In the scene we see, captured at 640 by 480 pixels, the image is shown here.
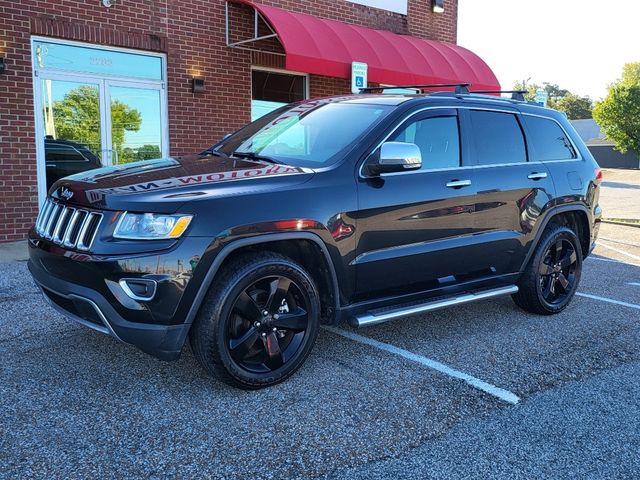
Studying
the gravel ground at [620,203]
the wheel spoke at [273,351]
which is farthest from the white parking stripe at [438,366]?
the gravel ground at [620,203]

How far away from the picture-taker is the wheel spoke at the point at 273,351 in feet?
12.1

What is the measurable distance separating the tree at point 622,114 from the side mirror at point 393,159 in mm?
36634

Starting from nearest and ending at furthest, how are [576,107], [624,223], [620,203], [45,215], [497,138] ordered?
[45,215] → [497,138] → [624,223] → [620,203] → [576,107]

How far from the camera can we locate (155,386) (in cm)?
369

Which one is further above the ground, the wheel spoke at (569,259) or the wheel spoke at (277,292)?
the wheel spoke at (277,292)

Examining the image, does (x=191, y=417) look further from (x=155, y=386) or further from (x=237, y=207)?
(x=237, y=207)

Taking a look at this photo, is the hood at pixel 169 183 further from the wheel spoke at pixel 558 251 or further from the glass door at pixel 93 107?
the glass door at pixel 93 107

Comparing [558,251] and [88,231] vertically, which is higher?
[88,231]

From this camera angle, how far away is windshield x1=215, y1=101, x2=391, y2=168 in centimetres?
419

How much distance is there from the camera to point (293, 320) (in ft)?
12.3

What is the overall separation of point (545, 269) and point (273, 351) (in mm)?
2977

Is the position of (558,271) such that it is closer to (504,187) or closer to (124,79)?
(504,187)

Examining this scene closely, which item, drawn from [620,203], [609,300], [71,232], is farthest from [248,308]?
[620,203]

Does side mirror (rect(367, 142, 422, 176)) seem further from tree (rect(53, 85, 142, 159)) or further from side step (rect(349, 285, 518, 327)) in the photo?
tree (rect(53, 85, 142, 159))
